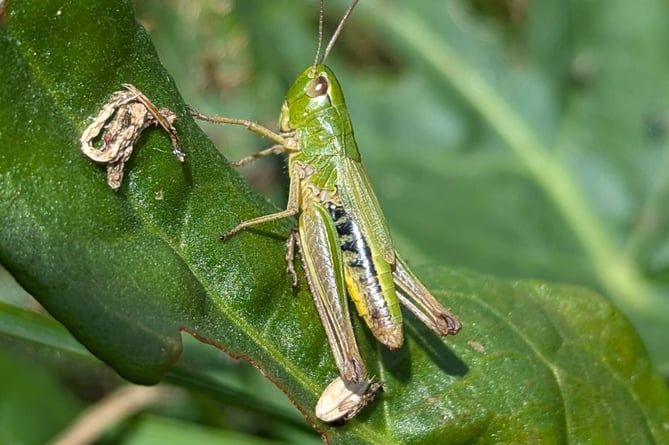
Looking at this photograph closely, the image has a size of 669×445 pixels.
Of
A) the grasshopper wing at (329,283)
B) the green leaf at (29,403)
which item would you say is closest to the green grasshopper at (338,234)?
the grasshopper wing at (329,283)

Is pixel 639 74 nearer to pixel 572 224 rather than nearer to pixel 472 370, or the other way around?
pixel 572 224

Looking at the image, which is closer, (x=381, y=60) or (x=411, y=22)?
(x=411, y=22)

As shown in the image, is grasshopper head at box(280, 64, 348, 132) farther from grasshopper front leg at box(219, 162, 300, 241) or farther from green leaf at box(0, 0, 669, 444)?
green leaf at box(0, 0, 669, 444)

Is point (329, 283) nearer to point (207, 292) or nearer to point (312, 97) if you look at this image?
point (207, 292)

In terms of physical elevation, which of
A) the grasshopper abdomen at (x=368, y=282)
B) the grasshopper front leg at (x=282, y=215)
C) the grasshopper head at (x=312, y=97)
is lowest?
the grasshopper abdomen at (x=368, y=282)

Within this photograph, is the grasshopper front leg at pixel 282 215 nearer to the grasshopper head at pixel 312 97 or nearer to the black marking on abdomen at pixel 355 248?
the black marking on abdomen at pixel 355 248

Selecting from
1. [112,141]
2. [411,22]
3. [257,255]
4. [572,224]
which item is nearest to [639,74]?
[572,224]

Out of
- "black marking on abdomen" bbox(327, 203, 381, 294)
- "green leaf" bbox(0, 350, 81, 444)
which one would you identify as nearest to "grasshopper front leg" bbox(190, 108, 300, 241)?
"black marking on abdomen" bbox(327, 203, 381, 294)
